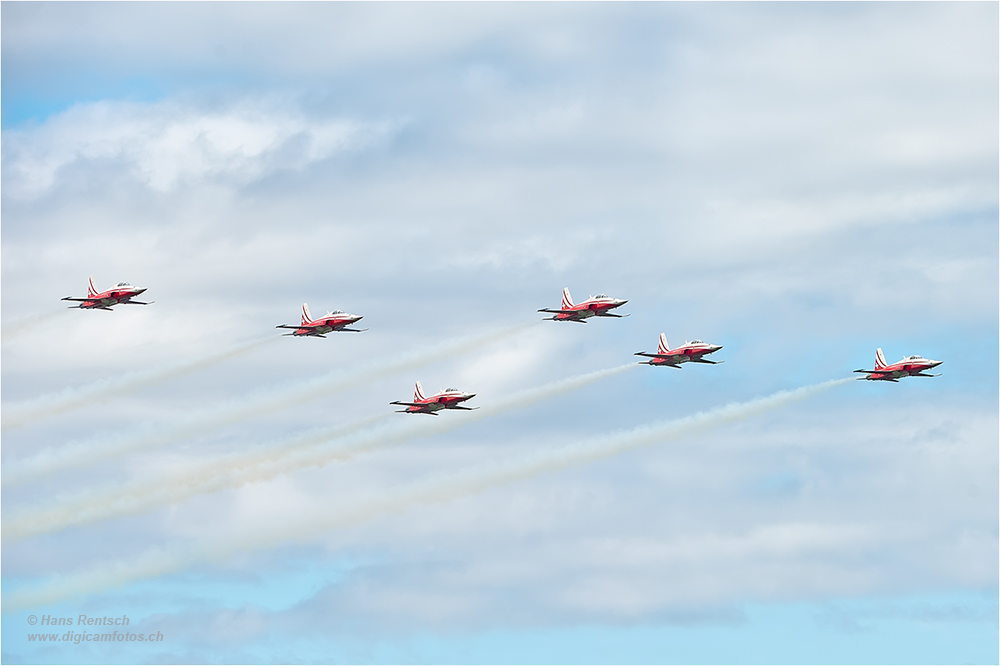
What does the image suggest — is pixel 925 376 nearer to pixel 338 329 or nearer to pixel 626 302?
pixel 626 302

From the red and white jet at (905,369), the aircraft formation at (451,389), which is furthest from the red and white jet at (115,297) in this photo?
the red and white jet at (905,369)

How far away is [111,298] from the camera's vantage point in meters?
184

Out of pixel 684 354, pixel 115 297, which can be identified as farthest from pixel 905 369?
pixel 115 297

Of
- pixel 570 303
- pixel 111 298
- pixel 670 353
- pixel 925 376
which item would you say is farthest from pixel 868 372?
pixel 111 298

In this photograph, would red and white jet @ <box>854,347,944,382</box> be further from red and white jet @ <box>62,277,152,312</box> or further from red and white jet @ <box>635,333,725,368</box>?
red and white jet @ <box>62,277,152,312</box>

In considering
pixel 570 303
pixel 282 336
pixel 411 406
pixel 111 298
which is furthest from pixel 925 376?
pixel 111 298

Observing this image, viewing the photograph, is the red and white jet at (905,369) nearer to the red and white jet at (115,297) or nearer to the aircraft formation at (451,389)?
the aircraft formation at (451,389)

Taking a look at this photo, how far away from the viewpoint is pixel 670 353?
7466 inches

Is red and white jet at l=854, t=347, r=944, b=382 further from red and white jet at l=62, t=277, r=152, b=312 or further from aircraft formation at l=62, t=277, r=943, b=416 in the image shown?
red and white jet at l=62, t=277, r=152, b=312

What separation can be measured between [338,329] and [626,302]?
32.8 meters

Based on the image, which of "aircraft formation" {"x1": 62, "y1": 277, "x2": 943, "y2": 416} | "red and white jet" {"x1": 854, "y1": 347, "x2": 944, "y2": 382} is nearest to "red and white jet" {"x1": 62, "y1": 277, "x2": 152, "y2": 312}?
"aircraft formation" {"x1": 62, "y1": 277, "x2": 943, "y2": 416}

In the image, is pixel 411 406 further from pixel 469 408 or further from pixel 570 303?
pixel 570 303

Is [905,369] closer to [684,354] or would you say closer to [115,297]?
[684,354]

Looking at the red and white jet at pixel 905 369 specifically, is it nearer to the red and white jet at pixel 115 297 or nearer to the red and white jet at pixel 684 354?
the red and white jet at pixel 684 354
